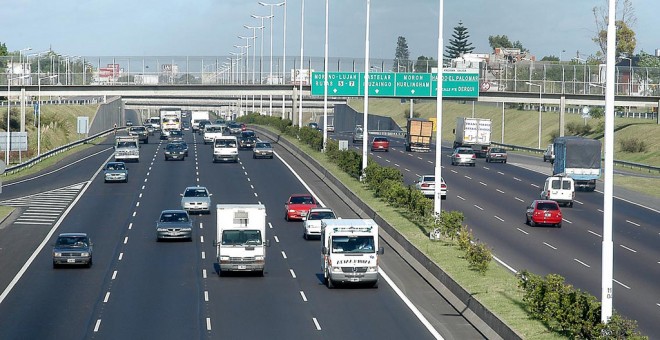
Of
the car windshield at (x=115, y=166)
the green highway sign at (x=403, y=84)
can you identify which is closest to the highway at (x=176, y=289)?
the car windshield at (x=115, y=166)

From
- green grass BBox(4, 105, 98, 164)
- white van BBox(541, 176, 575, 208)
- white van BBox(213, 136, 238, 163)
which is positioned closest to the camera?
white van BBox(541, 176, 575, 208)

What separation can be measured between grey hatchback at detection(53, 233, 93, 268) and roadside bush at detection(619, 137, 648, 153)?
86.0 meters

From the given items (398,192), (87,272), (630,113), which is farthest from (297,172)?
(630,113)

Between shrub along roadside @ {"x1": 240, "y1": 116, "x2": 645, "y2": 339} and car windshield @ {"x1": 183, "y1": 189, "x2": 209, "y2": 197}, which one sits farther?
car windshield @ {"x1": 183, "y1": 189, "x2": 209, "y2": 197}

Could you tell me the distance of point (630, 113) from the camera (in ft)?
538

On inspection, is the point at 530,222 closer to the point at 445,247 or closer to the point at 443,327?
the point at 445,247

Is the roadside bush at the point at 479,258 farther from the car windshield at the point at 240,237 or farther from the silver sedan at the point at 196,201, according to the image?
the silver sedan at the point at 196,201

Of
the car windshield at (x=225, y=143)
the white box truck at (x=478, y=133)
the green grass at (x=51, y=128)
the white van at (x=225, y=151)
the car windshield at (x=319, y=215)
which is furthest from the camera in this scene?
the green grass at (x=51, y=128)

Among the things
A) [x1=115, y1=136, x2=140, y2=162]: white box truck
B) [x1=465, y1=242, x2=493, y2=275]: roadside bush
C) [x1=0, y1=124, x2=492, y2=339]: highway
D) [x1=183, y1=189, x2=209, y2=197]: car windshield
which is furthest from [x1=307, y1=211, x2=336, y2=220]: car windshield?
[x1=115, y1=136, x2=140, y2=162]: white box truck

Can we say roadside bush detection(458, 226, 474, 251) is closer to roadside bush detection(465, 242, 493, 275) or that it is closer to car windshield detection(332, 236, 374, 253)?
roadside bush detection(465, 242, 493, 275)

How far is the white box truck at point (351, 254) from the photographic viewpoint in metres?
38.4

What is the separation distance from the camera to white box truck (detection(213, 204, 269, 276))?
4141 centimetres

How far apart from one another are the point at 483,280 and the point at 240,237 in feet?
33.4

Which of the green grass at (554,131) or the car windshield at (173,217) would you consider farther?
the green grass at (554,131)
